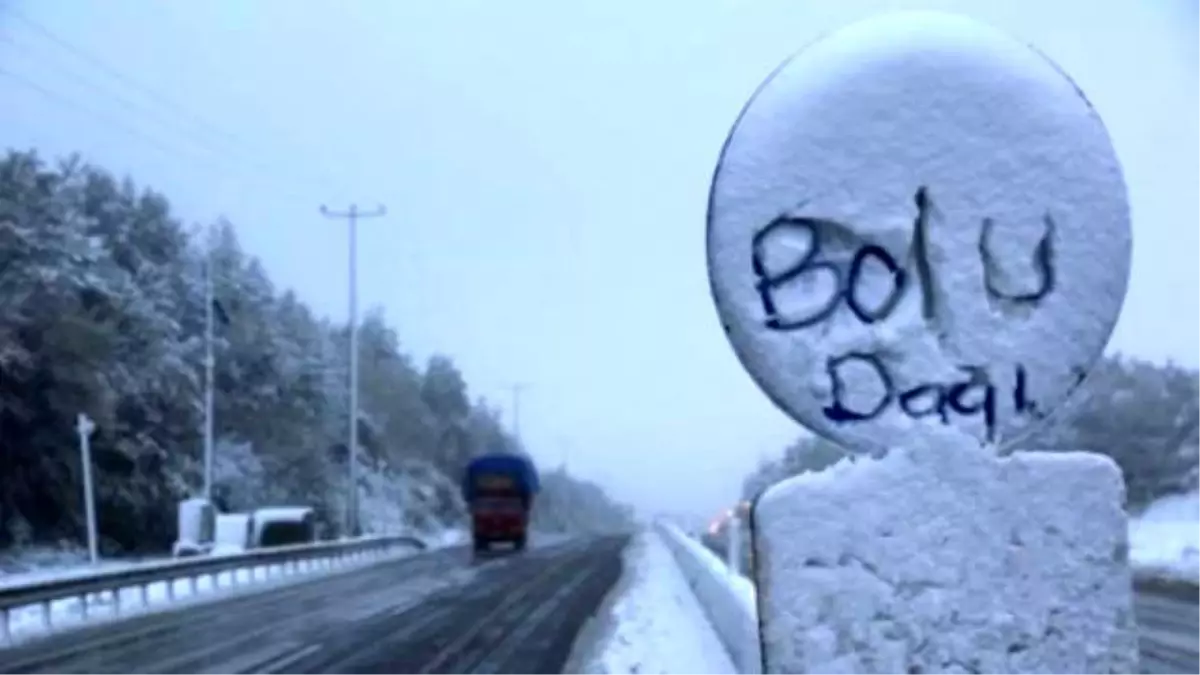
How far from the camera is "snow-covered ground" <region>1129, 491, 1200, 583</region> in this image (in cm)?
4544

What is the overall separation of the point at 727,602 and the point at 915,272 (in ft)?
49.9

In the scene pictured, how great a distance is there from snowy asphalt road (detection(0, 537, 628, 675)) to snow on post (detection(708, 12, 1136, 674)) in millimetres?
16736

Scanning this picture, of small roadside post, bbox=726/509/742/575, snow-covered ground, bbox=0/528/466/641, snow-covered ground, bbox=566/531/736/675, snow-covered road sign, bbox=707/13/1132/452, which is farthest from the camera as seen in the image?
snow-covered ground, bbox=0/528/466/641

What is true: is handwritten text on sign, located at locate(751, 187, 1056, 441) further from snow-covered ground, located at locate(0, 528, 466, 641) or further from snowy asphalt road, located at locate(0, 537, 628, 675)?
snow-covered ground, located at locate(0, 528, 466, 641)

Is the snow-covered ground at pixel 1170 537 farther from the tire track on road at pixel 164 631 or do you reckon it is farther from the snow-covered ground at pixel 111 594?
the snow-covered ground at pixel 111 594

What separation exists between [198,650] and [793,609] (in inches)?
839

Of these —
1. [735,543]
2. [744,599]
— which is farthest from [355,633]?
[744,599]

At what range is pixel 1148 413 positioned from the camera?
7338 centimetres

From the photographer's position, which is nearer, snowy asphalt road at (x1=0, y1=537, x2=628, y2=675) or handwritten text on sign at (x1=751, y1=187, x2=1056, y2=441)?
handwritten text on sign at (x1=751, y1=187, x2=1056, y2=441)

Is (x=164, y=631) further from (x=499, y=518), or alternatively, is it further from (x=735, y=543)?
(x=499, y=518)

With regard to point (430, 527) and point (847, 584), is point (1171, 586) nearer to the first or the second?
point (847, 584)

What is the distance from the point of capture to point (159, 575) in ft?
126

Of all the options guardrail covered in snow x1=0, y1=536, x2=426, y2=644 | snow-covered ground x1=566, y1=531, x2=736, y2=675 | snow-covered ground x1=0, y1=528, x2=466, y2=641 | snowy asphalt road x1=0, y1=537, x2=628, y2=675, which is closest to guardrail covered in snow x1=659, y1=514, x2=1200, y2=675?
snow-covered ground x1=566, y1=531, x2=736, y2=675

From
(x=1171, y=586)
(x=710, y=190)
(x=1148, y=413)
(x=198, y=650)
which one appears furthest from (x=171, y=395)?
(x=710, y=190)
